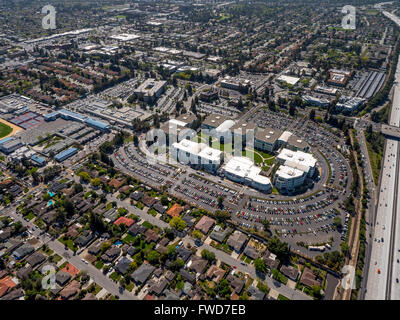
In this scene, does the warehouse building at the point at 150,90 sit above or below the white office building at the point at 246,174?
above

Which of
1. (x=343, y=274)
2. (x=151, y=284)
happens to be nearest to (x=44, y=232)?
(x=151, y=284)

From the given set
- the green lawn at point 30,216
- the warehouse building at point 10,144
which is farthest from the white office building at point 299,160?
the warehouse building at point 10,144

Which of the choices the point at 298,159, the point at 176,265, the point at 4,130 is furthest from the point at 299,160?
the point at 4,130

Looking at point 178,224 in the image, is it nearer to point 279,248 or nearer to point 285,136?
point 279,248

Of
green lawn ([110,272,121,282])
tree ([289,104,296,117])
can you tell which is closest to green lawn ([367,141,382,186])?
tree ([289,104,296,117])

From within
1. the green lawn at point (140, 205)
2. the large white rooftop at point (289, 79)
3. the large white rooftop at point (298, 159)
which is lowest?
the green lawn at point (140, 205)

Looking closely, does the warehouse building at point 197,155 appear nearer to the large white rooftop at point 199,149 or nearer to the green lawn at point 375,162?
the large white rooftop at point 199,149
